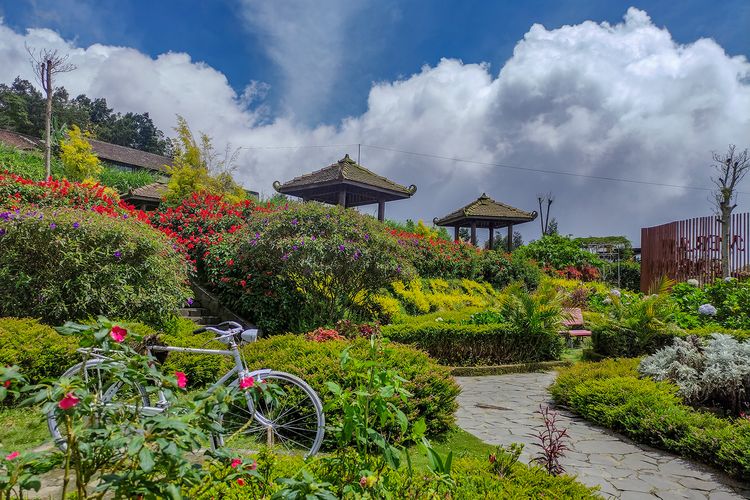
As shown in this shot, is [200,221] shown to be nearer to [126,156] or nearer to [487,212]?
[487,212]

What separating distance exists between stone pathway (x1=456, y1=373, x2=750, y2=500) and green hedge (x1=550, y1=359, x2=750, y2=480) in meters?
0.11

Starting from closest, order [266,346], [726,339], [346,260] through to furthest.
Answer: [266,346] < [726,339] < [346,260]

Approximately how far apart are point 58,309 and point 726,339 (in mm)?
8454

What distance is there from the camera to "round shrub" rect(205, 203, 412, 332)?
331 inches

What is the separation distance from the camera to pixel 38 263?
268 inches

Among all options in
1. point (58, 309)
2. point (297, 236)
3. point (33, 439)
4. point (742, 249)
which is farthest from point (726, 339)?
point (742, 249)

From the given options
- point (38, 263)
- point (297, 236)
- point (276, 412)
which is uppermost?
point (297, 236)

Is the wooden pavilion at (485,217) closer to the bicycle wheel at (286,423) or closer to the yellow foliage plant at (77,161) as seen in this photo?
the yellow foliage plant at (77,161)

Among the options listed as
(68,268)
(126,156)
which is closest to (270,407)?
(68,268)

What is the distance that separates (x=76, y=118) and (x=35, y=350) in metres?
49.2

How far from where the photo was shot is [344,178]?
17812 mm

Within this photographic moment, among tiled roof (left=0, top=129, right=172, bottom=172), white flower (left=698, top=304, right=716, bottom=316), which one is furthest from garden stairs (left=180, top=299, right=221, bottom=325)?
tiled roof (left=0, top=129, right=172, bottom=172)

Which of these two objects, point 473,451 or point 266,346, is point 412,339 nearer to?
point 266,346

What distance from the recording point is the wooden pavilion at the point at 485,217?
77.8 ft
